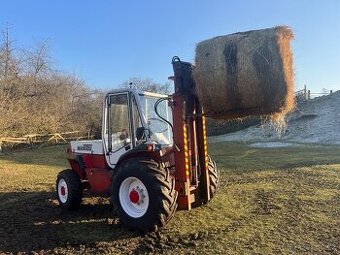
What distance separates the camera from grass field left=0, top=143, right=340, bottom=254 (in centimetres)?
563

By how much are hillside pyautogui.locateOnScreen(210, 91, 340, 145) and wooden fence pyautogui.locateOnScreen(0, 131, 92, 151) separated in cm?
1015

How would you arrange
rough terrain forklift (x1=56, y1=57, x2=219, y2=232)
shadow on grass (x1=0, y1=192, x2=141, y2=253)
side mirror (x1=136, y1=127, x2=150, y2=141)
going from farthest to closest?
side mirror (x1=136, y1=127, x2=150, y2=141)
rough terrain forklift (x1=56, y1=57, x2=219, y2=232)
shadow on grass (x1=0, y1=192, x2=141, y2=253)

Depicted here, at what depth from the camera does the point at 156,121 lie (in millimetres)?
7184

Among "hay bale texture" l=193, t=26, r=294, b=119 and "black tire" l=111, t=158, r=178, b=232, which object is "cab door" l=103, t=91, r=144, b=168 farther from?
"hay bale texture" l=193, t=26, r=294, b=119

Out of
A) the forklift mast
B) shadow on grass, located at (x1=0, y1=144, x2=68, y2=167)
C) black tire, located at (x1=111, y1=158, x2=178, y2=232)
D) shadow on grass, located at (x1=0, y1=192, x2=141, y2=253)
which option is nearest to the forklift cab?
the forklift mast

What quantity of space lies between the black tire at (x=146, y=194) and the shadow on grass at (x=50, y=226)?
0.79 feet

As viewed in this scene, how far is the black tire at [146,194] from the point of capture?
5.98 metres

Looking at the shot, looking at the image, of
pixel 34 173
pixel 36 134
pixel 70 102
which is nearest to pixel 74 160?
pixel 34 173

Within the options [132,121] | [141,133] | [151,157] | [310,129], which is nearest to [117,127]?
[132,121]

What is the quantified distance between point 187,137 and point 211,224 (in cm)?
142

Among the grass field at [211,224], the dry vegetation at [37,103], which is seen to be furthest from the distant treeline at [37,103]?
the grass field at [211,224]

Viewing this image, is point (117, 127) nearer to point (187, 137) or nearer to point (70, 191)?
point (187, 137)

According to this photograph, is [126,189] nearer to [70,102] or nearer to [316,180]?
[316,180]

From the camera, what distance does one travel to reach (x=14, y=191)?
1020 cm
